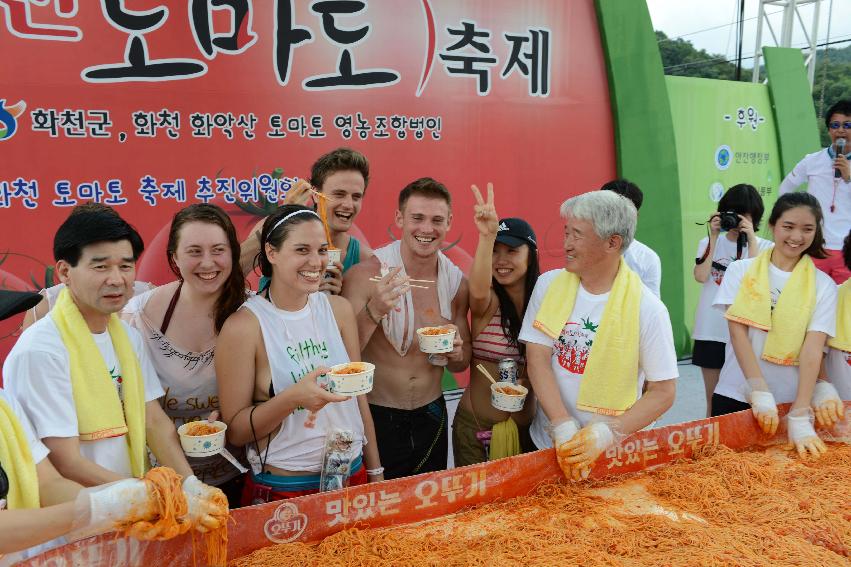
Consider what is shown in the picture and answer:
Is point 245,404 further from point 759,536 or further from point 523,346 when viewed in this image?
point 759,536

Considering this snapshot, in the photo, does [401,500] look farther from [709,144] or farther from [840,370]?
[709,144]

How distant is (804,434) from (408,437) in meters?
1.73


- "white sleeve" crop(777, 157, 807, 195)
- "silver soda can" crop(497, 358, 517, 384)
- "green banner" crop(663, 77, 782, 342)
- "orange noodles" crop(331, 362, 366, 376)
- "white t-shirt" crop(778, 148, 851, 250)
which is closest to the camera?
"orange noodles" crop(331, 362, 366, 376)

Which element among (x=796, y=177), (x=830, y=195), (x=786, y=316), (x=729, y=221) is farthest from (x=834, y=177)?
(x=786, y=316)

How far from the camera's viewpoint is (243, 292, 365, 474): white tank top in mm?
2174

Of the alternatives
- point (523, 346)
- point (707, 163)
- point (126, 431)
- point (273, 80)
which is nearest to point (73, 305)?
point (126, 431)

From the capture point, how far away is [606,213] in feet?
7.70

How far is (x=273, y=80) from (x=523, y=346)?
2.64 metres

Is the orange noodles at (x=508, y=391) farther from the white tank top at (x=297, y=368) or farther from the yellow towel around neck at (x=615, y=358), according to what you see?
the white tank top at (x=297, y=368)

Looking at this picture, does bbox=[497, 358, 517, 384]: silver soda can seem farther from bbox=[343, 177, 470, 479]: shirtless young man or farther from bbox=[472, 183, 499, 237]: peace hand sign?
bbox=[472, 183, 499, 237]: peace hand sign

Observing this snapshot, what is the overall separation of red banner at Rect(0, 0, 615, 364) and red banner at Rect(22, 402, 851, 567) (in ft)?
8.38

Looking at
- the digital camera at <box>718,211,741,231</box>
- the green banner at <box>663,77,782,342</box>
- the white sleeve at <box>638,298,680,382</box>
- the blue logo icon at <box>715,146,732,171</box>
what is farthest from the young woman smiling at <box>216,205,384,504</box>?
the blue logo icon at <box>715,146,732,171</box>

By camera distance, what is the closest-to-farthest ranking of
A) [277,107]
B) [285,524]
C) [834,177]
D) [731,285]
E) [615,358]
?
[285,524], [615,358], [731,285], [277,107], [834,177]

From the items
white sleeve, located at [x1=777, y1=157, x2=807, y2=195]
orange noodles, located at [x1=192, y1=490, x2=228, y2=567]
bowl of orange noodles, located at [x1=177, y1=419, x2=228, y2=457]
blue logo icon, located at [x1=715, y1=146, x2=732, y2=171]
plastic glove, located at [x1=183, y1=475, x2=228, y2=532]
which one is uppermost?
blue logo icon, located at [x1=715, y1=146, x2=732, y2=171]
